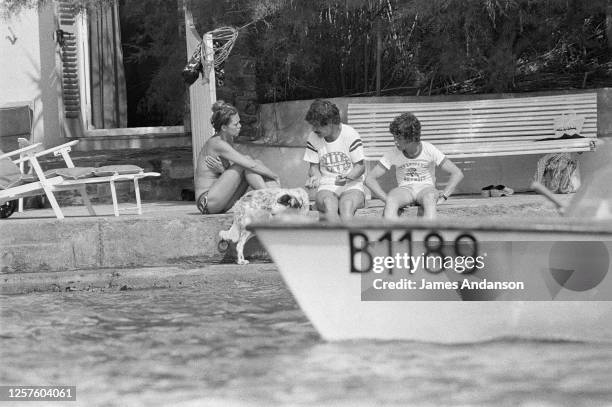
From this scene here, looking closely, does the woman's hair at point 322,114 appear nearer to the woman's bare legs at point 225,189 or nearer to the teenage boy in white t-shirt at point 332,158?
the teenage boy in white t-shirt at point 332,158

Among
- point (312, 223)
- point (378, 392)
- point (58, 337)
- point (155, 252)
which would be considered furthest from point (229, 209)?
point (378, 392)

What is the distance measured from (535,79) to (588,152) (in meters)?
1.40

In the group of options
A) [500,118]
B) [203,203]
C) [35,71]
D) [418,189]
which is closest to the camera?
[418,189]

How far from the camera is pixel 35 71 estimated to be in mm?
13336

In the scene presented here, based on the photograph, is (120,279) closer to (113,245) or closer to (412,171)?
(113,245)

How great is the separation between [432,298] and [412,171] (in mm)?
2407

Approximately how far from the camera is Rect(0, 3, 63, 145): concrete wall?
1323cm

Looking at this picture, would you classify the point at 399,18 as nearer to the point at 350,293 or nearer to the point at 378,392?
the point at 350,293

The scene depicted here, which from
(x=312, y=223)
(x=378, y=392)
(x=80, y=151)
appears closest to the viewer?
(x=378, y=392)

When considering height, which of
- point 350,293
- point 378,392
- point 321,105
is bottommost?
point 378,392

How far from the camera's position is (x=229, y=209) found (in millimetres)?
9484

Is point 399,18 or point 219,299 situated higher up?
point 399,18

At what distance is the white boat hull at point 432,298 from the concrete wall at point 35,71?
7.54m

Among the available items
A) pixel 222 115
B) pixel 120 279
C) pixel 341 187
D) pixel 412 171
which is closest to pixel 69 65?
pixel 222 115
